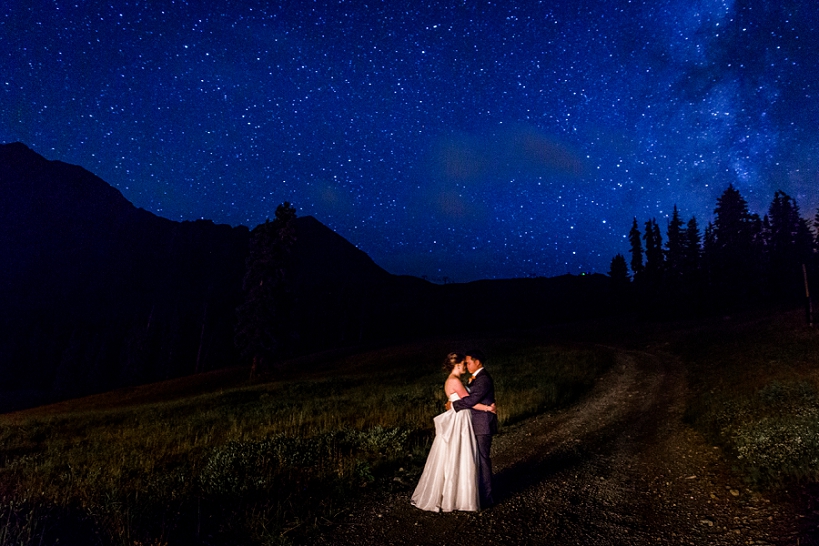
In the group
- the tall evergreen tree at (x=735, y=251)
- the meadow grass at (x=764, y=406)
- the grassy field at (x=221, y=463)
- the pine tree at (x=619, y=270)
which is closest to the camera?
the grassy field at (x=221, y=463)

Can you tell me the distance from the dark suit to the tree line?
7005 centimetres

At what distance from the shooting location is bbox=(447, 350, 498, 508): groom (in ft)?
21.4

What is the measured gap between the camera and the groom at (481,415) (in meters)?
6.52

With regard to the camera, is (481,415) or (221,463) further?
(221,463)

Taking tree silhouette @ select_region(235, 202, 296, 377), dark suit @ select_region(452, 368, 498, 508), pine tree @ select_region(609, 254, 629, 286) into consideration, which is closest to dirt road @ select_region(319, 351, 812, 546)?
dark suit @ select_region(452, 368, 498, 508)

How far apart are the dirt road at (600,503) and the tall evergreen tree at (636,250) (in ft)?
289

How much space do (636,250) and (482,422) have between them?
95825 millimetres

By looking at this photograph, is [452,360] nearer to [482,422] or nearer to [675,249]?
[482,422]

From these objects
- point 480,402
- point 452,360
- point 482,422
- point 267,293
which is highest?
point 267,293

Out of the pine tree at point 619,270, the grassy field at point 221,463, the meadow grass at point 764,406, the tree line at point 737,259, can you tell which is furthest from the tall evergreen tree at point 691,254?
the grassy field at point 221,463

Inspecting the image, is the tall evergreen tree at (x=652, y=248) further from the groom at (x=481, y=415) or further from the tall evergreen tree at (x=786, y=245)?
the groom at (x=481, y=415)

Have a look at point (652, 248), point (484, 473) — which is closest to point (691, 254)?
point (652, 248)

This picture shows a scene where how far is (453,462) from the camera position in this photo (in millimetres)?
6484

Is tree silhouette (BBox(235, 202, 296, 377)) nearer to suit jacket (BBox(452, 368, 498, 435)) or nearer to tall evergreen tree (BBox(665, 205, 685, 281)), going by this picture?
suit jacket (BBox(452, 368, 498, 435))
